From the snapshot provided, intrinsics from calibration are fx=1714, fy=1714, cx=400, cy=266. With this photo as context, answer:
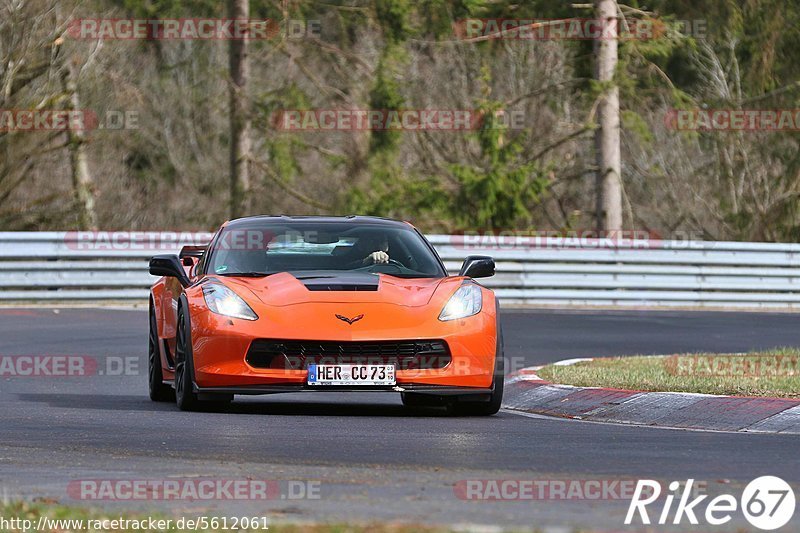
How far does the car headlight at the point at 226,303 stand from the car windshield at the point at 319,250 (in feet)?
1.35

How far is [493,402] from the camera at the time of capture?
11180 millimetres

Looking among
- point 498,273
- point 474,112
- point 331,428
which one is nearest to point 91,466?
point 331,428

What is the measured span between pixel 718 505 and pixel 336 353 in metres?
4.22

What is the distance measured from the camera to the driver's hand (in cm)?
1192

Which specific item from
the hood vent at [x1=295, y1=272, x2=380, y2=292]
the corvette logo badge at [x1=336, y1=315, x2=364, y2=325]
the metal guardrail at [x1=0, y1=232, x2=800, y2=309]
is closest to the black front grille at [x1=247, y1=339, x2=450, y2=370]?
the corvette logo badge at [x1=336, y1=315, x2=364, y2=325]

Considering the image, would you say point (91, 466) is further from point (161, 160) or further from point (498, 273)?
point (161, 160)

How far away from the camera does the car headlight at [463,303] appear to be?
1097cm

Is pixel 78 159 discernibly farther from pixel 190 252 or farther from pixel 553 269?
pixel 190 252

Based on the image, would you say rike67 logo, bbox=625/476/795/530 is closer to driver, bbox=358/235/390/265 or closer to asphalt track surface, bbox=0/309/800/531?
asphalt track surface, bbox=0/309/800/531

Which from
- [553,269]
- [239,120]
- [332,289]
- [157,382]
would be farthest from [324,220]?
[239,120]

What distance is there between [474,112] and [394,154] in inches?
94.5

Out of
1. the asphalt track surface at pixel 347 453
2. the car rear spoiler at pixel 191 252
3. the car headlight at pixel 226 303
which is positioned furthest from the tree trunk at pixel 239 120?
the car headlight at pixel 226 303

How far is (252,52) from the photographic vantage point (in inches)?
1578

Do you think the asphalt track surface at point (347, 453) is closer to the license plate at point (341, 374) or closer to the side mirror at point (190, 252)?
the license plate at point (341, 374)
